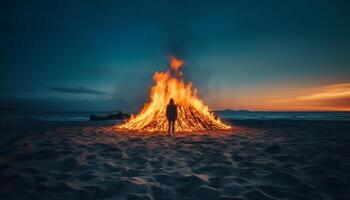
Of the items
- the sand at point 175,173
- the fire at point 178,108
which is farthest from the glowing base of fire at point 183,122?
the sand at point 175,173

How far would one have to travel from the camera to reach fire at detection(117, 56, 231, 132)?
1438cm

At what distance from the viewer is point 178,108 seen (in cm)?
1508

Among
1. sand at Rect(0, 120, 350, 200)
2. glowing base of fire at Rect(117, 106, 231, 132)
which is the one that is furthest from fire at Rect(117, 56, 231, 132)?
sand at Rect(0, 120, 350, 200)

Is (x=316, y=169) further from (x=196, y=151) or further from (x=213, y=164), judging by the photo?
(x=196, y=151)

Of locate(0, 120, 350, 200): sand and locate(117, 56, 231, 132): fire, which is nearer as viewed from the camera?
locate(0, 120, 350, 200): sand

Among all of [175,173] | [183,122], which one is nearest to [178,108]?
[183,122]

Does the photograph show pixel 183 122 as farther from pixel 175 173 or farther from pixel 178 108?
pixel 175 173

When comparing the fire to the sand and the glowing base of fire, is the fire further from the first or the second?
the sand

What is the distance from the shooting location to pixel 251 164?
5.91 meters

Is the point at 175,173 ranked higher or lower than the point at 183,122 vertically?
lower

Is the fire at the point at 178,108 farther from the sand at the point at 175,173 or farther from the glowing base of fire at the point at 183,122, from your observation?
the sand at the point at 175,173

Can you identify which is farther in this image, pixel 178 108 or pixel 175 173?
pixel 178 108

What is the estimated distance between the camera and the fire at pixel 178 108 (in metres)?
14.4

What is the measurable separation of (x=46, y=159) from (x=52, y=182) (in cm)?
201
